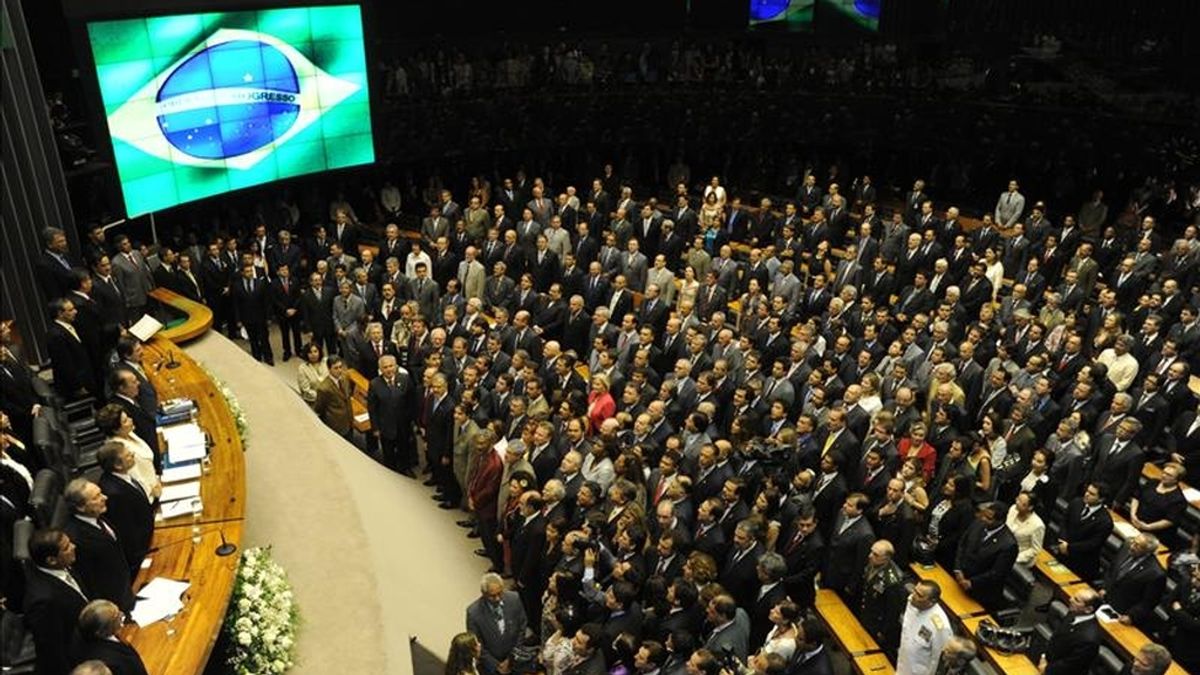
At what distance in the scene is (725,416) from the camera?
29.0ft

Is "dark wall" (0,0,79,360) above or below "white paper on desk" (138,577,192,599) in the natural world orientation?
above

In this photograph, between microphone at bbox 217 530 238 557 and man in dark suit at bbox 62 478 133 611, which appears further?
microphone at bbox 217 530 238 557

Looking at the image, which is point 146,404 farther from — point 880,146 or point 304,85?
point 880,146

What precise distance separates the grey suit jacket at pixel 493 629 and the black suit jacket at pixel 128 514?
1.91 meters

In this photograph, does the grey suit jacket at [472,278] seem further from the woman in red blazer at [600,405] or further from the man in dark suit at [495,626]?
the man in dark suit at [495,626]

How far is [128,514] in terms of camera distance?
15.9ft

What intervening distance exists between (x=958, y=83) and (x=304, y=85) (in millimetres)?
11262

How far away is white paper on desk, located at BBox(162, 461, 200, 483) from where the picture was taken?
→ 19.1ft

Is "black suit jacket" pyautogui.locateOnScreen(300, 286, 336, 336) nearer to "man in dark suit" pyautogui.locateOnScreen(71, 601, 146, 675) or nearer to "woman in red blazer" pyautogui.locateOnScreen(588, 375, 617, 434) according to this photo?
"woman in red blazer" pyautogui.locateOnScreen(588, 375, 617, 434)

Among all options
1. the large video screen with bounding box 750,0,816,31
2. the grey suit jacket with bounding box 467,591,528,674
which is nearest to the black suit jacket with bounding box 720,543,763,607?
the grey suit jacket with bounding box 467,591,528,674

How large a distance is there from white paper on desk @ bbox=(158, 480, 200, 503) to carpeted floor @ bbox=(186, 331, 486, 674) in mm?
475

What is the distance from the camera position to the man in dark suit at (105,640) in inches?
150

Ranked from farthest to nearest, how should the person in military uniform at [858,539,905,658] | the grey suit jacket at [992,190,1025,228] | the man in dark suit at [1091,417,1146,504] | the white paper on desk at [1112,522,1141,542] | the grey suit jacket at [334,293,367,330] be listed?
the grey suit jacket at [992,190,1025,228] → the grey suit jacket at [334,293,367,330] → the man in dark suit at [1091,417,1146,504] → the white paper on desk at [1112,522,1141,542] → the person in military uniform at [858,539,905,658]

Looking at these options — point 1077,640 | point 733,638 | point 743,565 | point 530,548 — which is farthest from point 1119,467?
point 530,548
